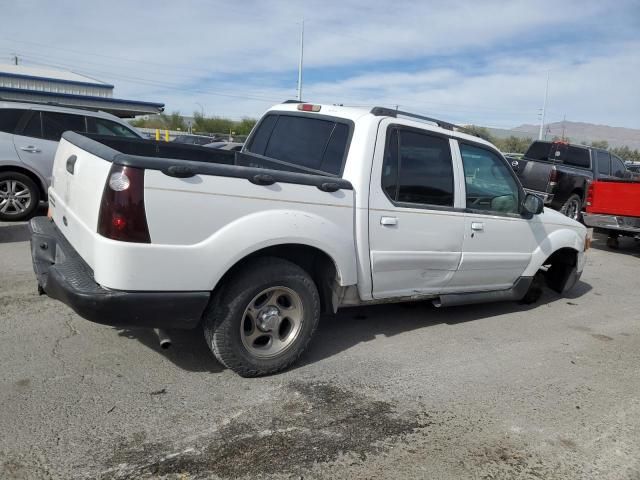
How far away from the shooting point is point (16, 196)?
8.23 m

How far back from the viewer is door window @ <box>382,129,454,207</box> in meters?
4.25

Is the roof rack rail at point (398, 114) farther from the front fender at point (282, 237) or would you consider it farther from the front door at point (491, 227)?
the front fender at point (282, 237)

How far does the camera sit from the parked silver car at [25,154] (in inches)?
320

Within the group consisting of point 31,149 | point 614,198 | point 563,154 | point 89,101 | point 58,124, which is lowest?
point 614,198

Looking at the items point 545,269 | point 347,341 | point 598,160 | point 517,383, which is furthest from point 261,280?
point 598,160

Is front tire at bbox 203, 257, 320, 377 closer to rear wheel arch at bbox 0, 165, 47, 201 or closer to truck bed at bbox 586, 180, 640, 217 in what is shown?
rear wheel arch at bbox 0, 165, 47, 201

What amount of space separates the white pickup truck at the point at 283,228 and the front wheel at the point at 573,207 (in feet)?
24.5

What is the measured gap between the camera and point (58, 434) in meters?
2.92

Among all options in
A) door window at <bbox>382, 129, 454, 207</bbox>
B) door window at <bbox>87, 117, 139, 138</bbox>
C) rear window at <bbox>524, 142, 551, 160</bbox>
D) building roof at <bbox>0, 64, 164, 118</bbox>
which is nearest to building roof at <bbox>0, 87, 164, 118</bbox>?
building roof at <bbox>0, 64, 164, 118</bbox>

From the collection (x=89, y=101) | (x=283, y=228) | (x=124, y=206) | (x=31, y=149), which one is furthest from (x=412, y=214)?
(x=89, y=101)

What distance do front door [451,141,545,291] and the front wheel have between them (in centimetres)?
748

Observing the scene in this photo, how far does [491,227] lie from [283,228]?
235 centimetres

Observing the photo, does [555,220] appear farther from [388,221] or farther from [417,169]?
[388,221]

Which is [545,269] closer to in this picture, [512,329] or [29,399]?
[512,329]
